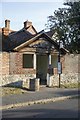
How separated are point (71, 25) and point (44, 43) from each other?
14.8 feet

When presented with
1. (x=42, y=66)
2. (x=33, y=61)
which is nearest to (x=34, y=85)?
(x=33, y=61)

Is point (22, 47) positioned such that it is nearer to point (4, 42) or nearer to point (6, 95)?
point (4, 42)

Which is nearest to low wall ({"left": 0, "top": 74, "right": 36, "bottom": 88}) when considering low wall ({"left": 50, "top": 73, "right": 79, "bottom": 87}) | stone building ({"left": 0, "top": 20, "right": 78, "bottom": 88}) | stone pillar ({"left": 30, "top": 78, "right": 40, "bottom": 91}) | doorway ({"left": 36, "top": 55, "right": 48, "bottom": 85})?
stone building ({"left": 0, "top": 20, "right": 78, "bottom": 88})

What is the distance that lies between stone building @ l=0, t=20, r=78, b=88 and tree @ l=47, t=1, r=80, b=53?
2.74 meters

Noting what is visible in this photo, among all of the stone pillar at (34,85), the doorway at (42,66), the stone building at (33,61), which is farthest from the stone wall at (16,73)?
the doorway at (42,66)

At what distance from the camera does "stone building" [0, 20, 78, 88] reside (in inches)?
1086

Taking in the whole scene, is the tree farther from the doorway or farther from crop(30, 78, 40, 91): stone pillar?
crop(30, 78, 40, 91): stone pillar

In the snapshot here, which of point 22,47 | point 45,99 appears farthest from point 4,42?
point 45,99

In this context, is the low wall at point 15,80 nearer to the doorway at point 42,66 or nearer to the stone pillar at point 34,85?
the stone pillar at point 34,85

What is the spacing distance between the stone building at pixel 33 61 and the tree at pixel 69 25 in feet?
8.98

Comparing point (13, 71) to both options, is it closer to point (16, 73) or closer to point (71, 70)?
point (16, 73)

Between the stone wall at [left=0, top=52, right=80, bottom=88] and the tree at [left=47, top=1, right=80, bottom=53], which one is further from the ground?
the tree at [left=47, top=1, right=80, bottom=53]

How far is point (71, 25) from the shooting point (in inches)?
1319

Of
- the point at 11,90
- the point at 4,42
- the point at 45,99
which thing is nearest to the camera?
the point at 45,99
